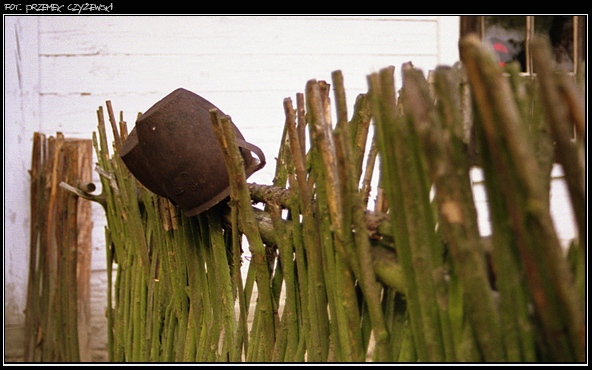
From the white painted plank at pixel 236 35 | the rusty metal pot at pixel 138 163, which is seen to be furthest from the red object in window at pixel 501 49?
the rusty metal pot at pixel 138 163

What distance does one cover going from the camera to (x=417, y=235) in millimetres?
967

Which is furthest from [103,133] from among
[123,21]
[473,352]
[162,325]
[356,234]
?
[473,352]

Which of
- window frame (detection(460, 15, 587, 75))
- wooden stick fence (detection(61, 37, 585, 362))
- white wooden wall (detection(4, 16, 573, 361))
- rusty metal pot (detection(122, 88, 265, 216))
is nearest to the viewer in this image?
wooden stick fence (detection(61, 37, 585, 362))

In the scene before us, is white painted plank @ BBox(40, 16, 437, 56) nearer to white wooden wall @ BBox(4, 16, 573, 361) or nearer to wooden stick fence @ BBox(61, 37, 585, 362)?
white wooden wall @ BBox(4, 16, 573, 361)

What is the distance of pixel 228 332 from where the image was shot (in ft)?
6.28

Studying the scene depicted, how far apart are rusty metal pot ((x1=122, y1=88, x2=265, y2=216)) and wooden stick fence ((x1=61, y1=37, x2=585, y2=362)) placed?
12cm

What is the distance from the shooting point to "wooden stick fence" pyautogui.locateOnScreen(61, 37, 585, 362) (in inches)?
29.8

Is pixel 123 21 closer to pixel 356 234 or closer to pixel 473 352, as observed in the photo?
pixel 356 234

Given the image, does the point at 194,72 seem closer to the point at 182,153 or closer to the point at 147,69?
the point at 147,69

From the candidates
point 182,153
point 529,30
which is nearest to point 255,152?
point 182,153

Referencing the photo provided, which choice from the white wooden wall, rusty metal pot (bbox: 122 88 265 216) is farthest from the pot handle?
the white wooden wall

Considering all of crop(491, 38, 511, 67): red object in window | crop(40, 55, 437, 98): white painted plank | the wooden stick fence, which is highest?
crop(491, 38, 511, 67): red object in window

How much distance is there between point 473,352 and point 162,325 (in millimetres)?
1816

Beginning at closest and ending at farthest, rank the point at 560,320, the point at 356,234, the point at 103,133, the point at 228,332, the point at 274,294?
the point at 560,320
the point at 356,234
the point at 274,294
the point at 228,332
the point at 103,133
